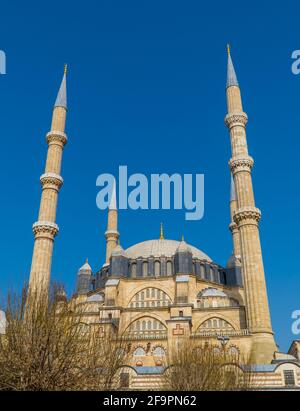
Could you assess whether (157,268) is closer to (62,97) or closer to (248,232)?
(248,232)

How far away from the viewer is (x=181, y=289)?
32.2 m

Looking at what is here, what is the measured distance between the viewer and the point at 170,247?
39469 mm

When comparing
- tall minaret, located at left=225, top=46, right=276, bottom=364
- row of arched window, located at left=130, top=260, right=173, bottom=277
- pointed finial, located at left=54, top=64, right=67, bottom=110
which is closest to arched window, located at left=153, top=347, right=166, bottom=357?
tall minaret, located at left=225, top=46, right=276, bottom=364

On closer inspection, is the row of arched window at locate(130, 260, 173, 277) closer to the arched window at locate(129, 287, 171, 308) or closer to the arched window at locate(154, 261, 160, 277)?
the arched window at locate(154, 261, 160, 277)

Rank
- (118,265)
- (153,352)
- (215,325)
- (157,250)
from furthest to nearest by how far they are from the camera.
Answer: (157,250), (118,265), (215,325), (153,352)

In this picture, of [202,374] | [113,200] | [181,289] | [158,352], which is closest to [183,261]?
[181,289]

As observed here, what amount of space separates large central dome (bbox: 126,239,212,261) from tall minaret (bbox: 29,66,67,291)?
1043cm

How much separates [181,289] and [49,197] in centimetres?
1158

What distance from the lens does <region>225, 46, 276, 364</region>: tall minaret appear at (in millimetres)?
25250

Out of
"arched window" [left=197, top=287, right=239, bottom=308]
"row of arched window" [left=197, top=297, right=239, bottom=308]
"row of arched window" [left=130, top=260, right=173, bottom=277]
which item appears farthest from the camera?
"row of arched window" [left=130, top=260, right=173, bottom=277]

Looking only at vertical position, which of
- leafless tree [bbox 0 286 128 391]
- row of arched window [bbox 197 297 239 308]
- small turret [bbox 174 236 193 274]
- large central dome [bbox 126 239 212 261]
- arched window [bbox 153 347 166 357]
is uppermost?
large central dome [bbox 126 239 212 261]

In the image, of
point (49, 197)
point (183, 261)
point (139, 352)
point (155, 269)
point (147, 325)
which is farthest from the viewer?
point (155, 269)

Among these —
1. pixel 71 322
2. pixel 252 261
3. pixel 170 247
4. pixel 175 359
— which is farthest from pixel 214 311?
pixel 71 322
